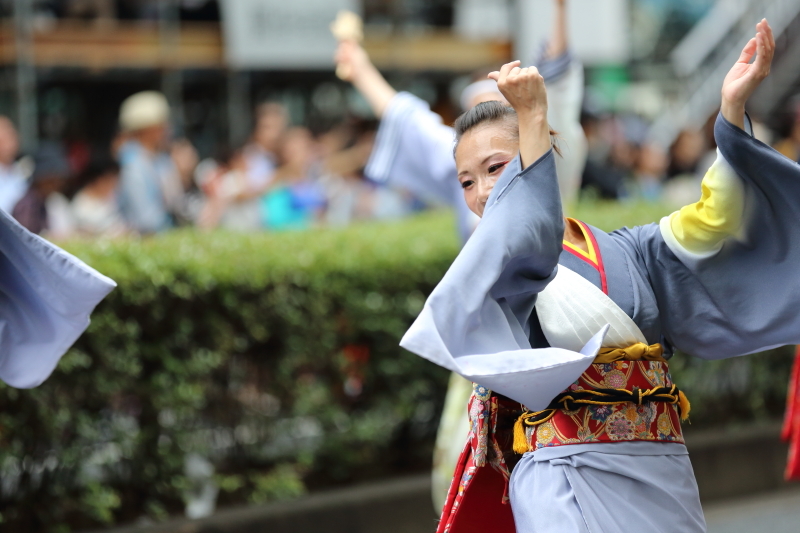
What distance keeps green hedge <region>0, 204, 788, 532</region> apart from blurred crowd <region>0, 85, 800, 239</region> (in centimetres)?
118

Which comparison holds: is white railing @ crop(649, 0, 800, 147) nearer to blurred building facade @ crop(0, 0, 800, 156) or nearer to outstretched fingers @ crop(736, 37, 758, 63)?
blurred building facade @ crop(0, 0, 800, 156)

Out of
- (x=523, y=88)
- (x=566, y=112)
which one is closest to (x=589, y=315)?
(x=523, y=88)

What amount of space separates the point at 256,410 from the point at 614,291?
2881 millimetres

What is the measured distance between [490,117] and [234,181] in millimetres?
5253

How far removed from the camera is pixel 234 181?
7.45m

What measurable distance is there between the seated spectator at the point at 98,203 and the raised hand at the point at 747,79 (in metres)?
4.95

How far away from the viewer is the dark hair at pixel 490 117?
239 cm

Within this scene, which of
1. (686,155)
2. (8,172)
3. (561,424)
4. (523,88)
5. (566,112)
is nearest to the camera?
(523,88)

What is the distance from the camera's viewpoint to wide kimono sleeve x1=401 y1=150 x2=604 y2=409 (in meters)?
2.05

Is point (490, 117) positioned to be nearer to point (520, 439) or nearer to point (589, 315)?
point (589, 315)

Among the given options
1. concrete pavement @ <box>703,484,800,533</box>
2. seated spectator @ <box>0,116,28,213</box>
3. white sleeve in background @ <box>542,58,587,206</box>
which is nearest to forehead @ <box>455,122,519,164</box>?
white sleeve in background @ <box>542,58,587,206</box>

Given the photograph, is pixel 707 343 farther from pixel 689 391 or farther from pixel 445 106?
pixel 445 106

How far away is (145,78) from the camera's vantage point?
34.9ft

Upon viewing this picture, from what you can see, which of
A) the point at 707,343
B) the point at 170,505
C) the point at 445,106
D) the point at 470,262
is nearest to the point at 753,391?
the point at 170,505
